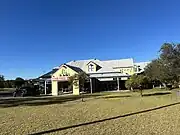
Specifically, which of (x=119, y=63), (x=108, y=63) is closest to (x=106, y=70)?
(x=108, y=63)

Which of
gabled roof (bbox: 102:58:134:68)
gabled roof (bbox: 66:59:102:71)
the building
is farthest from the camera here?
gabled roof (bbox: 102:58:134:68)

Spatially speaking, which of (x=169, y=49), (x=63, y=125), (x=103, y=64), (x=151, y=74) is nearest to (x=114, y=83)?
(x=103, y=64)

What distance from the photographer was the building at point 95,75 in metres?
54.5

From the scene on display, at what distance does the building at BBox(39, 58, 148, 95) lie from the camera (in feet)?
179

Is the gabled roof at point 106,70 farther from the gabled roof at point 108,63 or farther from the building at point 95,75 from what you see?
the gabled roof at point 108,63

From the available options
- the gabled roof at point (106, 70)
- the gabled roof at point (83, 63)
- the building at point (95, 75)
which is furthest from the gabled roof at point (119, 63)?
the gabled roof at point (106, 70)

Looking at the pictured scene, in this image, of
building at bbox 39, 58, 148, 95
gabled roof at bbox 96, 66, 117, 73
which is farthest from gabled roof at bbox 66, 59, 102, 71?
gabled roof at bbox 96, 66, 117, 73

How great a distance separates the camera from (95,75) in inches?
2311

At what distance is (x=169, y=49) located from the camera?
38500mm

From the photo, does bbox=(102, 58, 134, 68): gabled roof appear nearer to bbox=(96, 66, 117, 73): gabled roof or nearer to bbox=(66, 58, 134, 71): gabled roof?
bbox=(66, 58, 134, 71): gabled roof

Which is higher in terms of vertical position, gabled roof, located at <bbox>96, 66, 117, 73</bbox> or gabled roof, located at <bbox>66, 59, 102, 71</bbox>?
gabled roof, located at <bbox>66, 59, 102, 71</bbox>

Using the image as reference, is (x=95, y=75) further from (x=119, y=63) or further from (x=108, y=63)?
(x=119, y=63)

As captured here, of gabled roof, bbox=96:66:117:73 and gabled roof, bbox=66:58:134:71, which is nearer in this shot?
gabled roof, bbox=96:66:117:73

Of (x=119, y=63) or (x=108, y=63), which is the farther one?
(x=108, y=63)
